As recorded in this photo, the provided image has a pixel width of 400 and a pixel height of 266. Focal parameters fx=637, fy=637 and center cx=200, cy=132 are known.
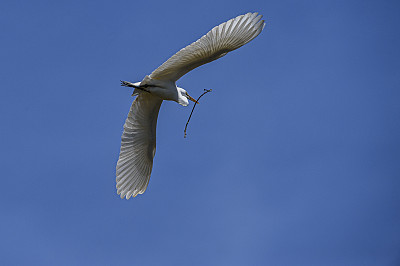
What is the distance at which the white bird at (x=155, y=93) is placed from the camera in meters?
12.5

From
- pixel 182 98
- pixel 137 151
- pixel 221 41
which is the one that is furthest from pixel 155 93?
pixel 221 41

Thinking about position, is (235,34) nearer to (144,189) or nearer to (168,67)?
(168,67)

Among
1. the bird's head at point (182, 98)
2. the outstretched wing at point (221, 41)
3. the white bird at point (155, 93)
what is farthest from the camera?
the bird's head at point (182, 98)

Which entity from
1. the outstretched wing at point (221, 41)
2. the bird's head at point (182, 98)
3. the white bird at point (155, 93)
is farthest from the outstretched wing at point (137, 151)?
the outstretched wing at point (221, 41)

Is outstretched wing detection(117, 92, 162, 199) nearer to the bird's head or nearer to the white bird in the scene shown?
the white bird

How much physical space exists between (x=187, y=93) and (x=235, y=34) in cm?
275

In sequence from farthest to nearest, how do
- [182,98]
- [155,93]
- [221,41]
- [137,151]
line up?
[137,151] < [182,98] < [155,93] < [221,41]

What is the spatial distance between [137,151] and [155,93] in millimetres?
1962

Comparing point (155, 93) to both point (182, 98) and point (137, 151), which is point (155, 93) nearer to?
point (182, 98)

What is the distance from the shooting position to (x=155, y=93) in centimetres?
1381

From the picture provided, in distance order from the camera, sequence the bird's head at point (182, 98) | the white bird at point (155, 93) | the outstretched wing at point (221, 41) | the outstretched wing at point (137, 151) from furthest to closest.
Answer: the outstretched wing at point (137, 151)
the bird's head at point (182, 98)
the white bird at point (155, 93)
the outstretched wing at point (221, 41)

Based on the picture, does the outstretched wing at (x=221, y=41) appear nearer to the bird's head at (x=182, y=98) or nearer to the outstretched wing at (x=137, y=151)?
the bird's head at (x=182, y=98)

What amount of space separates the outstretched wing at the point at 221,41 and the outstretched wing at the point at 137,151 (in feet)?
6.97

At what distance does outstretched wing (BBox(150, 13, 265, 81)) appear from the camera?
12359 millimetres
